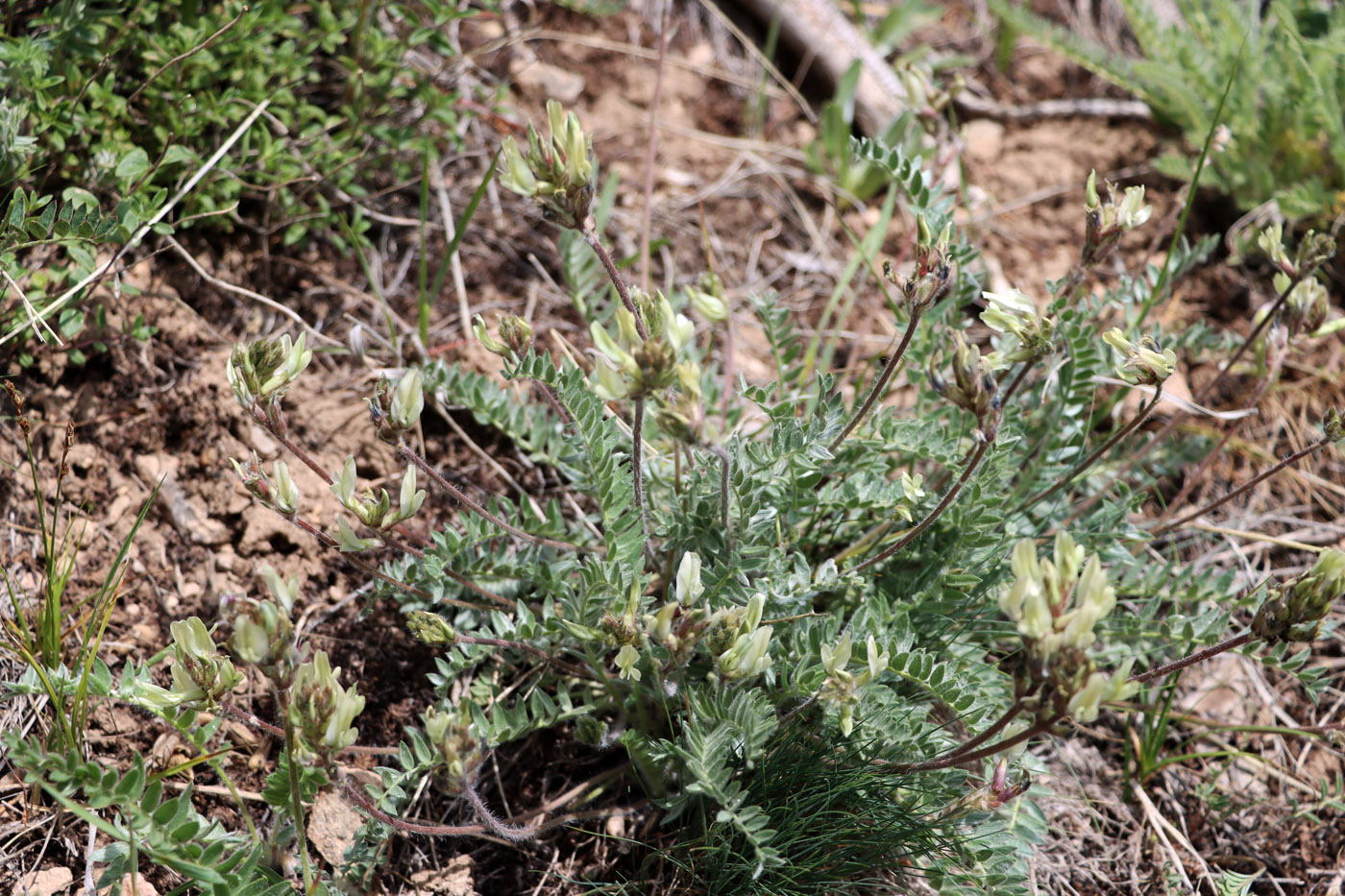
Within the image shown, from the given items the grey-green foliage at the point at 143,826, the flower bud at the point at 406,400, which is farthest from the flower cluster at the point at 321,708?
the flower bud at the point at 406,400

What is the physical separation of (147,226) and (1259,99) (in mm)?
4328

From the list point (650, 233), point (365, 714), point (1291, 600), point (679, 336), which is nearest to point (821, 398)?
point (679, 336)

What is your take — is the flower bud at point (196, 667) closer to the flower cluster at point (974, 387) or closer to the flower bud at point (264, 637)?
the flower bud at point (264, 637)

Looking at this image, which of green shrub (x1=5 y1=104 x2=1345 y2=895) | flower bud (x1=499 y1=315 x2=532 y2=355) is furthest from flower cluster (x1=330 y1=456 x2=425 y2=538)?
flower bud (x1=499 y1=315 x2=532 y2=355)

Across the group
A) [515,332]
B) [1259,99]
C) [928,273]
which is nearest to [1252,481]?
[928,273]

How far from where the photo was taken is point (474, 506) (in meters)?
2.17

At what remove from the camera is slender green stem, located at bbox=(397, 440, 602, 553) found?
6.64 feet

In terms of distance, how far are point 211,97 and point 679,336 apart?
1.93 metres

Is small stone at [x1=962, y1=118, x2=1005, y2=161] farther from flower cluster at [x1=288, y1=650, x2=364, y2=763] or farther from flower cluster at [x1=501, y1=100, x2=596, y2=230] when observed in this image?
flower cluster at [x1=288, y1=650, x2=364, y2=763]

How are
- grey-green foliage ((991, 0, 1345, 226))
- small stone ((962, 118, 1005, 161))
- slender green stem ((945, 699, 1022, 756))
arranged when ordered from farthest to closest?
1. small stone ((962, 118, 1005, 161))
2. grey-green foliage ((991, 0, 1345, 226))
3. slender green stem ((945, 699, 1022, 756))

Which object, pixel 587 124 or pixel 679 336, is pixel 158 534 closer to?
pixel 679 336

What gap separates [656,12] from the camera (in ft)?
14.4

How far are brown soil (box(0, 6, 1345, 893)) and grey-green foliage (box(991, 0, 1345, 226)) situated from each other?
11.8 inches

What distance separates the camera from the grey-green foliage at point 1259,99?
11.9ft
